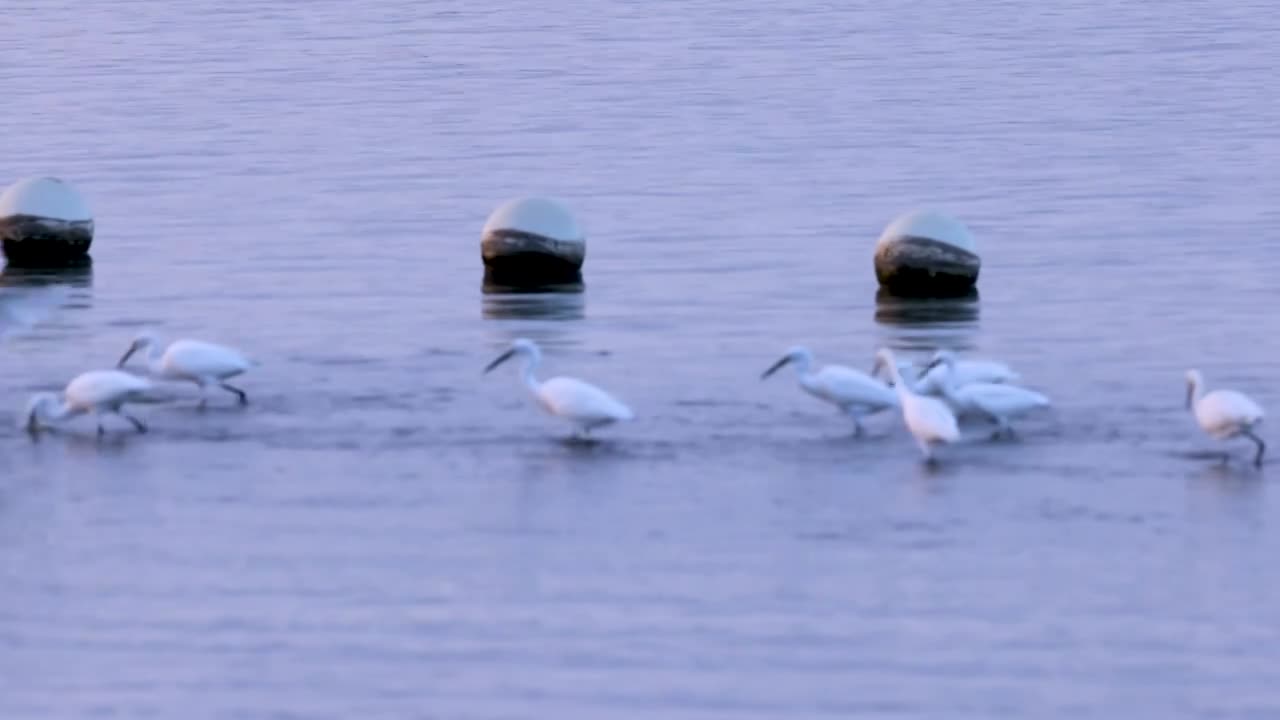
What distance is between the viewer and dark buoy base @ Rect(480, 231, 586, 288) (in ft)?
88.8

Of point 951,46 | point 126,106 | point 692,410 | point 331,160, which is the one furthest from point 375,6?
point 692,410

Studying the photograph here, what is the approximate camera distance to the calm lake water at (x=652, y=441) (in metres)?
14.7

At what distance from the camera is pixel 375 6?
66.7 metres

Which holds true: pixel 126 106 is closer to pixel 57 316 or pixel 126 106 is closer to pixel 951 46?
pixel 951 46

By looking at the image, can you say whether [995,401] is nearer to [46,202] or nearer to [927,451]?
[927,451]

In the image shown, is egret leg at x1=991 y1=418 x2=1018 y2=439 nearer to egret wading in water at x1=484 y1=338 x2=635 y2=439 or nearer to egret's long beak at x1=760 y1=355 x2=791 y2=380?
egret's long beak at x1=760 y1=355 x2=791 y2=380

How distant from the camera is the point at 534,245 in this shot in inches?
1067

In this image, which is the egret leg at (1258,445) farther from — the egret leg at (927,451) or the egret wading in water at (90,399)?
the egret wading in water at (90,399)

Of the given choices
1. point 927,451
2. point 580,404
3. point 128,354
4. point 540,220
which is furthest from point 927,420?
point 540,220

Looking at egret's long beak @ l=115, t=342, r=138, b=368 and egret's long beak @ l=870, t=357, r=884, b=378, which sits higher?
egret's long beak @ l=115, t=342, r=138, b=368

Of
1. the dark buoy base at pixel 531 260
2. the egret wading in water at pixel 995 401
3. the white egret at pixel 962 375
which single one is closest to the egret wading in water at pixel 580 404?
the white egret at pixel 962 375

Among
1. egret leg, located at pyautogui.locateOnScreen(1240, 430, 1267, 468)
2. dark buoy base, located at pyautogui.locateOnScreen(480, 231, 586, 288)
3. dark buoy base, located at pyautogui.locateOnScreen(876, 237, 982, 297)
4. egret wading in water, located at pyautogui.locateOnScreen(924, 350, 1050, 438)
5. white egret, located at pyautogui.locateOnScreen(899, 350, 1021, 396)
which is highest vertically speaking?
dark buoy base, located at pyautogui.locateOnScreen(480, 231, 586, 288)

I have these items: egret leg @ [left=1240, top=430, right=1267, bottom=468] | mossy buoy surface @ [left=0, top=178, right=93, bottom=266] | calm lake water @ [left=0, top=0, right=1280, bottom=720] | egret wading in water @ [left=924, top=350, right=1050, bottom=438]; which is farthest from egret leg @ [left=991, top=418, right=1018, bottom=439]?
mossy buoy surface @ [left=0, top=178, right=93, bottom=266]

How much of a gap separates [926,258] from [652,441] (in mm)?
6857
